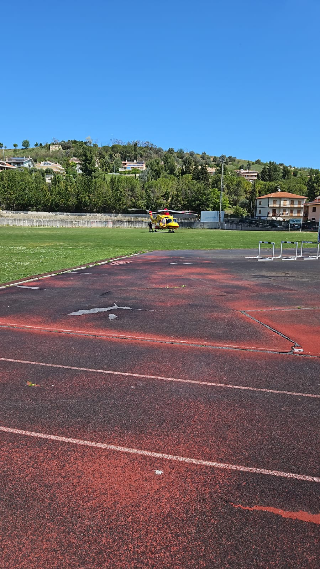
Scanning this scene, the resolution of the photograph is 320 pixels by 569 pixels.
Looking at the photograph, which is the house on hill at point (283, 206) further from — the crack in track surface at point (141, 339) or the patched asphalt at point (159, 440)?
the crack in track surface at point (141, 339)

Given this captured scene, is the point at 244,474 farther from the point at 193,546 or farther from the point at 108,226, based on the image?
the point at 108,226

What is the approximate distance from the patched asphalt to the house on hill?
397 ft

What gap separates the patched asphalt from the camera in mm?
3869

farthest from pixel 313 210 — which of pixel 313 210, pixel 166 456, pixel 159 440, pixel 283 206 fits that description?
pixel 166 456

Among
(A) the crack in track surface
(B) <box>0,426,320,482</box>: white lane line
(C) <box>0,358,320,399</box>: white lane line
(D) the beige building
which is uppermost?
(D) the beige building

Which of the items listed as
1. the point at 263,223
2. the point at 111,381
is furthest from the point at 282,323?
the point at 263,223

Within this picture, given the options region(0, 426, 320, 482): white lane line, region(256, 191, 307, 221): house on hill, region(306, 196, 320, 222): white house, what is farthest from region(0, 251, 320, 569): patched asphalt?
region(256, 191, 307, 221): house on hill

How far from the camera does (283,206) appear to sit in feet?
419

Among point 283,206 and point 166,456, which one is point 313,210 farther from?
point 166,456

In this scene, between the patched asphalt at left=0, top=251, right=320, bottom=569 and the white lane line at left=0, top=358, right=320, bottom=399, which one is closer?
the patched asphalt at left=0, top=251, right=320, bottom=569

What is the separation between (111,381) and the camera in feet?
25.1

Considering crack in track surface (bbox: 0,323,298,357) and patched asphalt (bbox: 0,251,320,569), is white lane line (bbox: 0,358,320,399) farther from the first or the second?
crack in track surface (bbox: 0,323,298,357)

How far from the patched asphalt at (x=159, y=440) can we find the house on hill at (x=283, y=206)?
121 meters

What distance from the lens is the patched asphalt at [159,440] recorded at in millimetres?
3869
